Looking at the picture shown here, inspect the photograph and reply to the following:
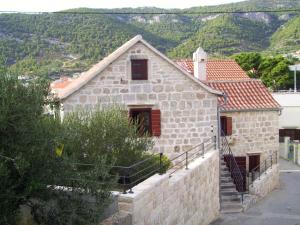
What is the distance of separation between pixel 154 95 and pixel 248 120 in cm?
595

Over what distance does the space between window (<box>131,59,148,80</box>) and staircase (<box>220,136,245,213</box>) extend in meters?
4.78

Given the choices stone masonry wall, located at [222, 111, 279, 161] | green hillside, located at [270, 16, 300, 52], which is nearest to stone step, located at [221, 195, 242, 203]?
stone masonry wall, located at [222, 111, 279, 161]

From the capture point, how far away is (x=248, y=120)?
2130 cm

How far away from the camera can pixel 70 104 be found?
55.1ft

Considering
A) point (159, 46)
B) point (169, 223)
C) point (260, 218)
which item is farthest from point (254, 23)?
point (169, 223)

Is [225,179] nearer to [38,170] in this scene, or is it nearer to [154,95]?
[154,95]

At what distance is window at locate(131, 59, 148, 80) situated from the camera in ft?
55.8

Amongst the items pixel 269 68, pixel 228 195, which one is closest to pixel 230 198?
pixel 228 195

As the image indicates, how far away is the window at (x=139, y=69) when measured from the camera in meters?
17.0

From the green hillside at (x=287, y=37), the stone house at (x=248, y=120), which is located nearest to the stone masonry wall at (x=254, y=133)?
the stone house at (x=248, y=120)

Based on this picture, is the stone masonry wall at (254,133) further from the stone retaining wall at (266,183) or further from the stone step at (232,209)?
the stone step at (232,209)

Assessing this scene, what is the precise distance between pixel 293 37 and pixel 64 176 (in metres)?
78.6

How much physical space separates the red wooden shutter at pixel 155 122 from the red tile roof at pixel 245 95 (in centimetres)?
432

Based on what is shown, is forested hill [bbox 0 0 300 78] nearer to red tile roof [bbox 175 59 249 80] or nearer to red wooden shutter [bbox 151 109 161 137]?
red tile roof [bbox 175 59 249 80]
